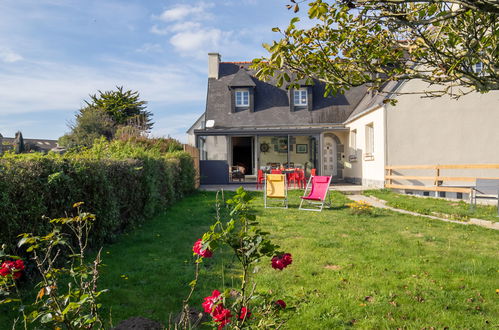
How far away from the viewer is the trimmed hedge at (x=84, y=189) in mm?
4016

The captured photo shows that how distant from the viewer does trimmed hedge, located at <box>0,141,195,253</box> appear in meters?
4.02

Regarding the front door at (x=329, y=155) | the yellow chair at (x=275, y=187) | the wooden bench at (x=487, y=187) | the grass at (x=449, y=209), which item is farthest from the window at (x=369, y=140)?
the yellow chair at (x=275, y=187)

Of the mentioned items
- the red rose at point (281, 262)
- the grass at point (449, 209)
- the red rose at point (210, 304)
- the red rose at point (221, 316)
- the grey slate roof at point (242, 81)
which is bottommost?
the grass at point (449, 209)

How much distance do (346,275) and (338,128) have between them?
1635cm

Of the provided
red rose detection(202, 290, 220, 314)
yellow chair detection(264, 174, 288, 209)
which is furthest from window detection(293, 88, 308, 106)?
red rose detection(202, 290, 220, 314)

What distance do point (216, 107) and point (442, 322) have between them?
1984 centimetres

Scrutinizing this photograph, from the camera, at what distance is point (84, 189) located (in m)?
5.54

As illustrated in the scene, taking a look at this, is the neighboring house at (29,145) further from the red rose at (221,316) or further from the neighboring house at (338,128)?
the neighboring house at (338,128)

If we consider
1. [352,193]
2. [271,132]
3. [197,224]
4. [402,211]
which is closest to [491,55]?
[197,224]

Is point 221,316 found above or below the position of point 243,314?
above

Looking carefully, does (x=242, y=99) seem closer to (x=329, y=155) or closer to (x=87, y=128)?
(x=329, y=155)

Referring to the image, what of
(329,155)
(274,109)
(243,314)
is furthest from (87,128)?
(243,314)

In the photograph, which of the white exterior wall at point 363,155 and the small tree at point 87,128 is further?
the small tree at point 87,128

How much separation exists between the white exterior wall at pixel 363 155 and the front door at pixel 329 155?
732mm
